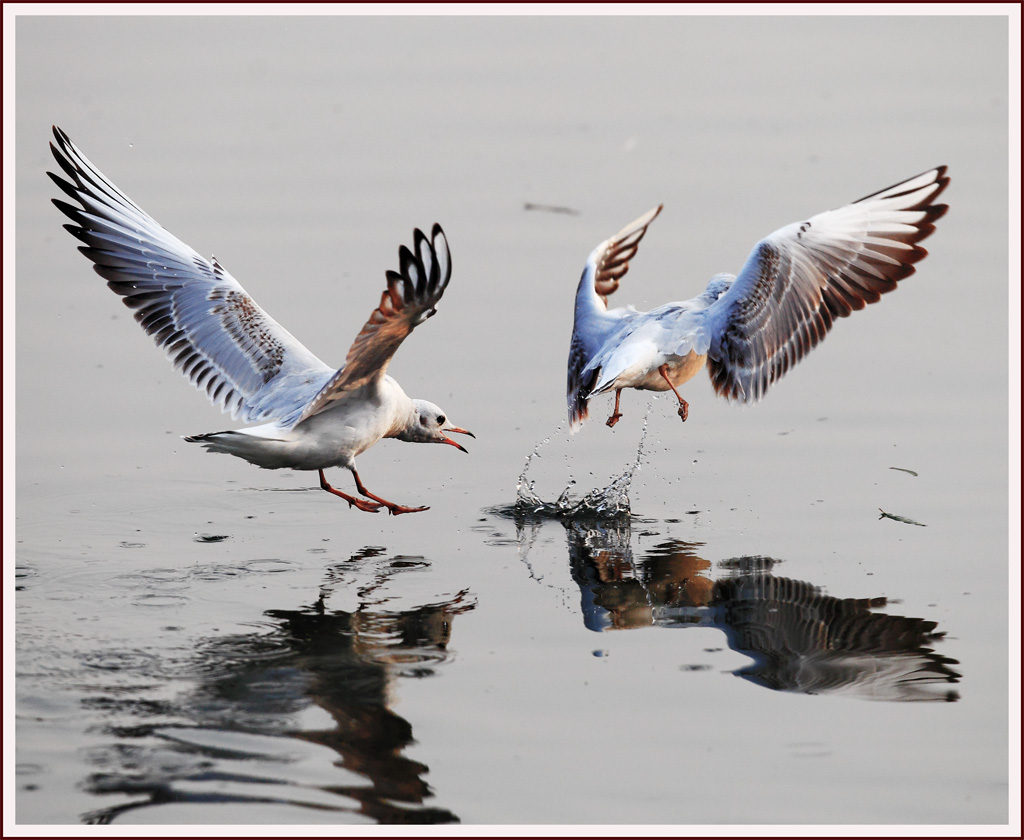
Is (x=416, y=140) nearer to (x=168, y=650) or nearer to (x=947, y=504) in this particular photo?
(x=947, y=504)

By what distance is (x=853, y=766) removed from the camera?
532 centimetres

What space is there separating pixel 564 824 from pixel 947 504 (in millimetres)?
4153

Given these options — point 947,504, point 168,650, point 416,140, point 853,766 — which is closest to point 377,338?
point 168,650

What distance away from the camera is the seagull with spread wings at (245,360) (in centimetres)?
704

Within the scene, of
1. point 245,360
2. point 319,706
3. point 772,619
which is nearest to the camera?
point 319,706

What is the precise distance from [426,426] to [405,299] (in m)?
2.09

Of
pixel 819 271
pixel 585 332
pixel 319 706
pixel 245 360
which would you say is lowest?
pixel 319 706

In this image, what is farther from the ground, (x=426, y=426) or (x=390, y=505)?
(x=426, y=426)

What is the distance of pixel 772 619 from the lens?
6.61 metres

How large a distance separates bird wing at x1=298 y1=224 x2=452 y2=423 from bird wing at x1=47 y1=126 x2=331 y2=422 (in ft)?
→ 4.56

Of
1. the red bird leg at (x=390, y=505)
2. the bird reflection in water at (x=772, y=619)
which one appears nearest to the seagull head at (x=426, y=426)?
the red bird leg at (x=390, y=505)

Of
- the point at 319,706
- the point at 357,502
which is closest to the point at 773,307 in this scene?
the point at 357,502

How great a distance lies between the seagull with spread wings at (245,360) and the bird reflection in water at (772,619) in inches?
51.4

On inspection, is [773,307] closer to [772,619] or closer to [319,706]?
[772,619]
